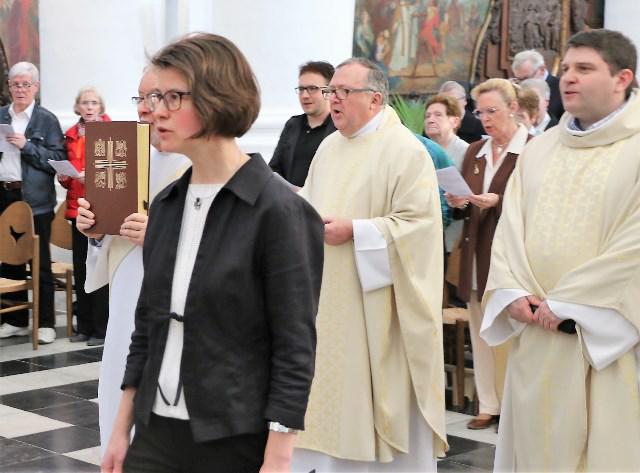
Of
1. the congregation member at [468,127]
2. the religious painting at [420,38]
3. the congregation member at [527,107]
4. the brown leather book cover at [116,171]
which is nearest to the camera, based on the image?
the brown leather book cover at [116,171]

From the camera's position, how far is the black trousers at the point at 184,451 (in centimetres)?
244

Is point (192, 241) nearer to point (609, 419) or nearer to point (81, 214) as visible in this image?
point (81, 214)

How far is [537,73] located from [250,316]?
20.3 ft

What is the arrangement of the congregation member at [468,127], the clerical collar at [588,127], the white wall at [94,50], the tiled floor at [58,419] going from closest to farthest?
the clerical collar at [588,127], the tiled floor at [58,419], the congregation member at [468,127], the white wall at [94,50]

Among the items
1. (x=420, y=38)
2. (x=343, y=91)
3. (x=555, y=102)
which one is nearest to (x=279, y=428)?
(x=343, y=91)

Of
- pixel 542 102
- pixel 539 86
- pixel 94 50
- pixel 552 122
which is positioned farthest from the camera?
pixel 94 50

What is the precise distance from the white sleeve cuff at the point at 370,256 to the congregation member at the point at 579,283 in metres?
0.59

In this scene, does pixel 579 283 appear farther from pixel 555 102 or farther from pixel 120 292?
pixel 555 102

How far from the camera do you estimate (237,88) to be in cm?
243

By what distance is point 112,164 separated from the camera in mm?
3881

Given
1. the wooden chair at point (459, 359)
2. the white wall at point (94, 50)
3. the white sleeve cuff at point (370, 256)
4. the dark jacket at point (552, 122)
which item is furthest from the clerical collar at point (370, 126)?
the white wall at point (94, 50)

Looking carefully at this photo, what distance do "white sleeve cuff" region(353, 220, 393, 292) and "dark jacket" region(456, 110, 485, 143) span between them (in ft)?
12.6

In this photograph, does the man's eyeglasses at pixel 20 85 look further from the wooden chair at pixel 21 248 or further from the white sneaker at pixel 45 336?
the white sneaker at pixel 45 336

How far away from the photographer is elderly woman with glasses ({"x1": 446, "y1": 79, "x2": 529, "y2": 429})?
232 inches
